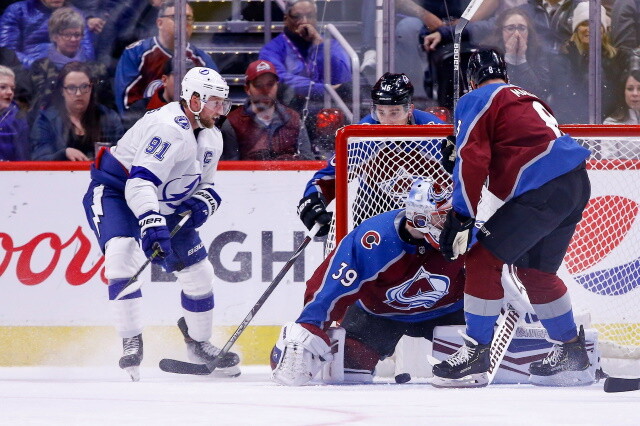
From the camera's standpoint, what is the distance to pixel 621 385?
3.45 metres

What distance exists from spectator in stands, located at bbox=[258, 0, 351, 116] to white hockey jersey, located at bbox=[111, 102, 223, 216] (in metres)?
0.97

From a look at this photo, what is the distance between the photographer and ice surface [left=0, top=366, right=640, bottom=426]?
2.61 m

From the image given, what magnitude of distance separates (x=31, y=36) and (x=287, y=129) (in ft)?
3.88

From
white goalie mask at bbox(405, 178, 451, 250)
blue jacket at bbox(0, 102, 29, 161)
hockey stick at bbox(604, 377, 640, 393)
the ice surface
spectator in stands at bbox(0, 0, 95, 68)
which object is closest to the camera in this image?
the ice surface

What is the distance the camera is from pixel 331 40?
17.9 ft

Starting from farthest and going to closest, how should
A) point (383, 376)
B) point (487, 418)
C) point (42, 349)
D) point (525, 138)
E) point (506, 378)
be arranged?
point (42, 349), point (383, 376), point (506, 378), point (525, 138), point (487, 418)

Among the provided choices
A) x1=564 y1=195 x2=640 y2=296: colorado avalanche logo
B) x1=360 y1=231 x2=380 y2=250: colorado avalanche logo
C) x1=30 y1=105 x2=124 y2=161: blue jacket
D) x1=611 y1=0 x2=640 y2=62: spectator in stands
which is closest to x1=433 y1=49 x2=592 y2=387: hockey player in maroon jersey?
x1=360 y1=231 x2=380 y2=250: colorado avalanche logo

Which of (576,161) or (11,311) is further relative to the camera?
(11,311)

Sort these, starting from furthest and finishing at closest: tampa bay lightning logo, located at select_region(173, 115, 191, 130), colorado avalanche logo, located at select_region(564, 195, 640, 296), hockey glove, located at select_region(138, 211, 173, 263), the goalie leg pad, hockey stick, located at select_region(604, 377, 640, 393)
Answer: colorado avalanche logo, located at select_region(564, 195, 640, 296), tampa bay lightning logo, located at select_region(173, 115, 191, 130), hockey glove, located at select_region(138, 211, 173, 263), the goalie leg pad, hockey stick, located at select_region(604, 377, 640, 393)

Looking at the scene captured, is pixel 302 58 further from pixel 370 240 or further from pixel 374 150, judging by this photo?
pixel 370 240

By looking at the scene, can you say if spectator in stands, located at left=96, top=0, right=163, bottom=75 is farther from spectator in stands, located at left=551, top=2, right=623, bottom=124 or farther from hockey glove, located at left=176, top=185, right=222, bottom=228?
spectator in stands, located at left=551, top=2, right=623, bottom=124

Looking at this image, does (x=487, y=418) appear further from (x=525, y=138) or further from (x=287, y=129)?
(x=287, y=129)

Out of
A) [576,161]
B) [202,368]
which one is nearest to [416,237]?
[576,161]

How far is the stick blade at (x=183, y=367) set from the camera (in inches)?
175
